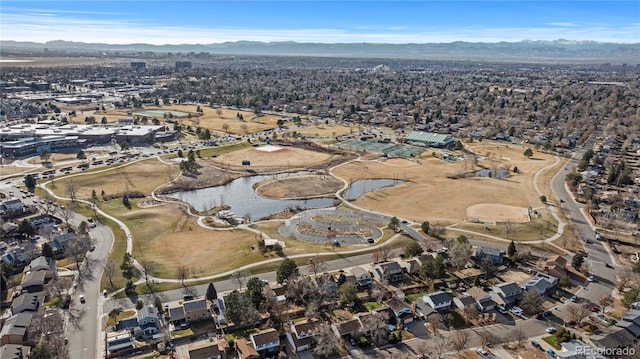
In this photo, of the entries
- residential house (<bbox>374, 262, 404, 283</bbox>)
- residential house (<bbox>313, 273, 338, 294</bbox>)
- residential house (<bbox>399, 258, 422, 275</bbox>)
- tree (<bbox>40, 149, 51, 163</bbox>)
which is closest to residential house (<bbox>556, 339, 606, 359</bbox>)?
residential house (<bbox>399, 258, 422, 275</bbox>)

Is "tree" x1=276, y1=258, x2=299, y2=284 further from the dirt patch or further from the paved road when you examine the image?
the dirt patch

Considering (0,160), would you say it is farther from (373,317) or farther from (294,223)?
(373,317)

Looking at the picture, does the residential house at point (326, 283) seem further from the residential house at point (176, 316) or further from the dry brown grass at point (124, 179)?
the dry brown grass at point (124, 179)

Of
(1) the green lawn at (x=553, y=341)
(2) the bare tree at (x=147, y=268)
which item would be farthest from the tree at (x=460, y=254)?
(2) the bare tree at (x=147, y=268)

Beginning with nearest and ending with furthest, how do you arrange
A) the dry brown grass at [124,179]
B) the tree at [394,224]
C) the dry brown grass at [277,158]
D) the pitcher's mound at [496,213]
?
1. the tree at [394,224]
2. the pitcher's mound at [496,213]
3. the dry brown grass at [124,179]
4. the dry brown grass at [277,158]

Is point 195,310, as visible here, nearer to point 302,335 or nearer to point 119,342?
point 119,342
